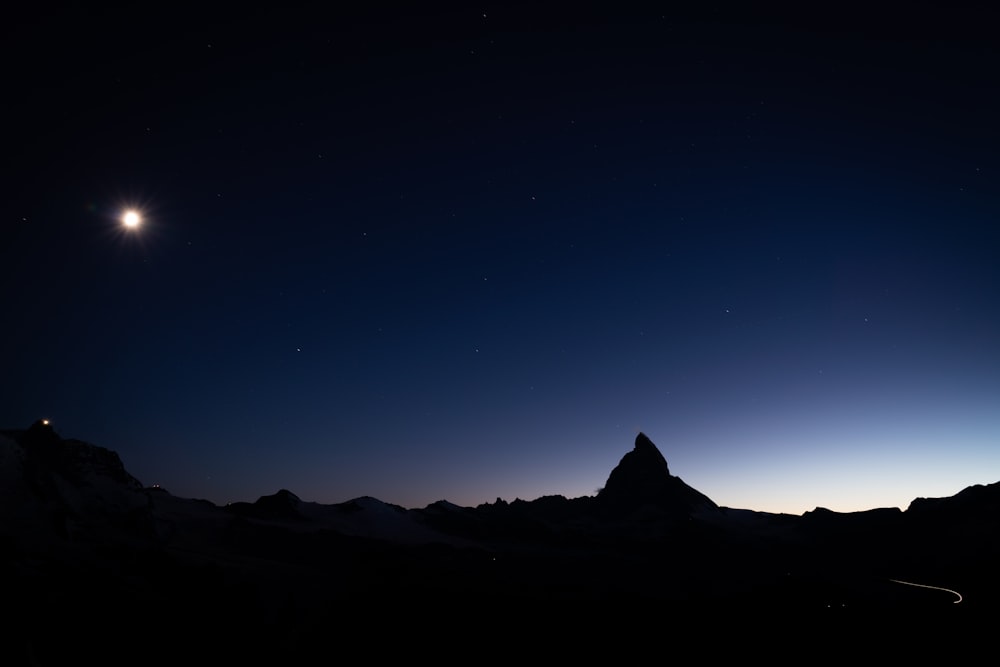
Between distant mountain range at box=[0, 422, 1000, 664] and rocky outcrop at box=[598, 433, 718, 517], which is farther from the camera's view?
rocky outcrop at box=[598, 433, 718, 517]

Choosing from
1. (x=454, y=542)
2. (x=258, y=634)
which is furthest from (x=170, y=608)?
(x=454, y=542)

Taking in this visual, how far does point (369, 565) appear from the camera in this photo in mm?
78812

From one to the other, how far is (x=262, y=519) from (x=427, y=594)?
56.3 m

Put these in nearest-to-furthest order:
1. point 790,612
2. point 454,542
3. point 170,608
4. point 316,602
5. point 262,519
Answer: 1. point 170,608
2. point 316,602
3. point 790,612
4. point 262,519
5. point 454,542

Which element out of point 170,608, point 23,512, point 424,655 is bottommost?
point 424,655

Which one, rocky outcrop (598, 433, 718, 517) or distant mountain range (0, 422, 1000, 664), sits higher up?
rocky outcrop (598, 433, 718, 517)

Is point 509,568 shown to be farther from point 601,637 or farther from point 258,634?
point 258,634

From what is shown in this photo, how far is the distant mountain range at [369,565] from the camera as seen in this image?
163ft

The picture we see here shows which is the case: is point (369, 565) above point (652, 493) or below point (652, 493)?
below

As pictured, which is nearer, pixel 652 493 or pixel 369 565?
pixel 369 565

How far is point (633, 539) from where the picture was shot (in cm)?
13212

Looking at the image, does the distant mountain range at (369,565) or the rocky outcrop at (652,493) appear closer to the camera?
the distant mountain range at (369,565)

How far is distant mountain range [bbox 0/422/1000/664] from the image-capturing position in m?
49.8

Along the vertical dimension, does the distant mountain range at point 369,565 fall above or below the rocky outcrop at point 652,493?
below
